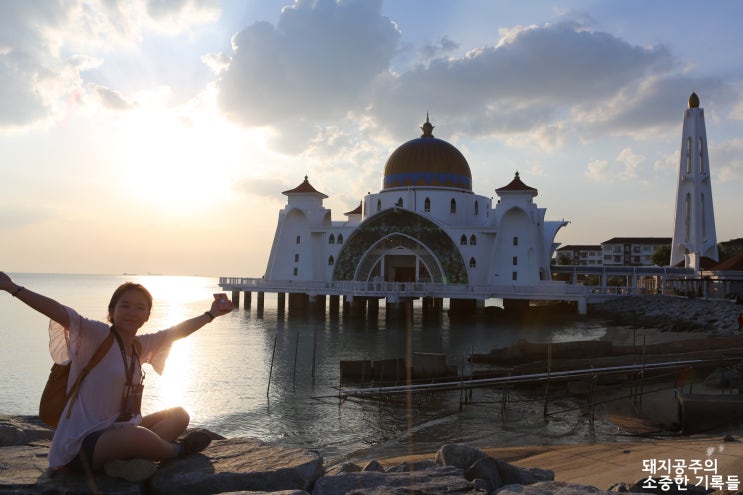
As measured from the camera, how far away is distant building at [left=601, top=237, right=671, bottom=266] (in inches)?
3703

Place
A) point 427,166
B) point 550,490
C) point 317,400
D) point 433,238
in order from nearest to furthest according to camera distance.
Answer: point 550,490 < point 317,400 < point 433,238 < point 427,166

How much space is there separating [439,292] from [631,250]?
2574 inches

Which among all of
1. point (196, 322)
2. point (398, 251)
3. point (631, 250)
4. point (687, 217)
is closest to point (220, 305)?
point (196, 322)

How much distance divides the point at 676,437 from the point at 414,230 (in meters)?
35.7

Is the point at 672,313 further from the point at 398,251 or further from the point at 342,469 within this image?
the point at 342,469

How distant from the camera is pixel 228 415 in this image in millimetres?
15344

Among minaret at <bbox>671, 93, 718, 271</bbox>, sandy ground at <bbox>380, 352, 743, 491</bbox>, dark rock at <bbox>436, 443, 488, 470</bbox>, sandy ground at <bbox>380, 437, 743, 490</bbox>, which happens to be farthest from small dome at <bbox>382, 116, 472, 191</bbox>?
dark rock at <bbox>436, 443, 488, 470</bbox>

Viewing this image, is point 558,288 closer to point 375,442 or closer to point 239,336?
point 239,336

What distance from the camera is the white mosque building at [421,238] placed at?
44438 mm

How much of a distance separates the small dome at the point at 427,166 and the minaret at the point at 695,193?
17.6 meters

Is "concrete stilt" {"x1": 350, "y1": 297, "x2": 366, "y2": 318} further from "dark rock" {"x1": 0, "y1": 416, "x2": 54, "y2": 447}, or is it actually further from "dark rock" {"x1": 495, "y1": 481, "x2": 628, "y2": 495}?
"dark rock" {"x1": 495, "y1": 481, "x2": 628, "y2": 495}

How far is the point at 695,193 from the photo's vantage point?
4959 centimetres

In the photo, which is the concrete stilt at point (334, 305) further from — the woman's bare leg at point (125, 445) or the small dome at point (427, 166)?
the woman's bare leg at point (125, 445)

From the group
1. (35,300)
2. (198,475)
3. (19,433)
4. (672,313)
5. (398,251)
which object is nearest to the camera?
(35,300)
